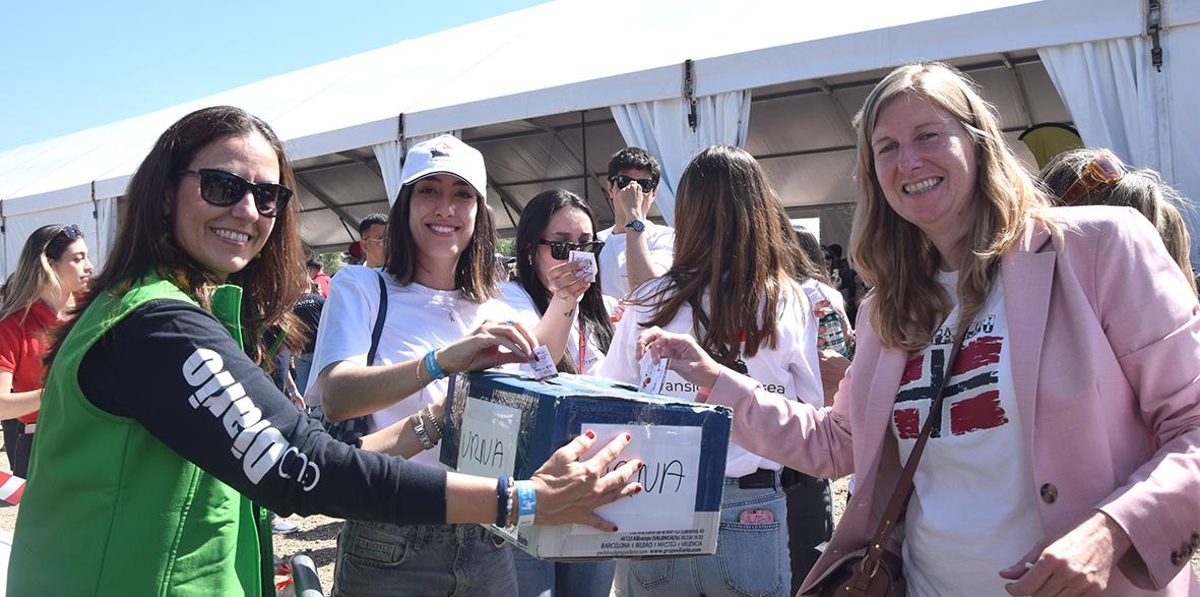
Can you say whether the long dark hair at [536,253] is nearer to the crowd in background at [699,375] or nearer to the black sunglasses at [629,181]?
the crowd in background at [699,375]

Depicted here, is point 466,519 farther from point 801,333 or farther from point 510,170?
point 510,170

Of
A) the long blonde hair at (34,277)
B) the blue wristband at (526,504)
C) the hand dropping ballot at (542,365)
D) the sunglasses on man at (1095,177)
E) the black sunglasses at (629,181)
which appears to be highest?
the black sunglasses at (629,181)

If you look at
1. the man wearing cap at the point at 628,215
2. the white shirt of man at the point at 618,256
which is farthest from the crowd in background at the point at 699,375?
the white shirt of man at the point at 618,256

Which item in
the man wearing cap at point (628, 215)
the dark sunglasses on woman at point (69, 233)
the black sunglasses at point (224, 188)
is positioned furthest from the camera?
the dark sunglasses on woman at point (69, 233)

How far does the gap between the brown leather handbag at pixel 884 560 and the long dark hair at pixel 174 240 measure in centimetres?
129

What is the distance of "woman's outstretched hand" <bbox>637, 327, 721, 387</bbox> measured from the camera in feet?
6.65

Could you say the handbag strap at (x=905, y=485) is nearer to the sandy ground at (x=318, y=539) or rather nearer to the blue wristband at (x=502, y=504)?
the blue wristband at (x=502, y=504)

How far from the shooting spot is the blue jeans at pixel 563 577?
8.15 ft

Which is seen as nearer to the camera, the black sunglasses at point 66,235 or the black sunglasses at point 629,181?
the black sunglasses at point 629,181

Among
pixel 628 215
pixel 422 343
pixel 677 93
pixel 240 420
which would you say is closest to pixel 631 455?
pixel 240 420

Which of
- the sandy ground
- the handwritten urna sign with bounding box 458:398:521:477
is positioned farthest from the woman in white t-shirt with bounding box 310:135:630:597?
the sandy ground

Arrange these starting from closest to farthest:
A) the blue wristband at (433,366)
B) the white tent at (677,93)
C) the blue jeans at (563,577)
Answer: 1. the blue wristband at (433,366)
2. the blue jeans at (563,577)
3. the white tent at (677,93)

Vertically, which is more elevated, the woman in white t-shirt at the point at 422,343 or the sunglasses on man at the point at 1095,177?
the sunglasses on man at the point at 1095,177

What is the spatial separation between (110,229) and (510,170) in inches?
214
